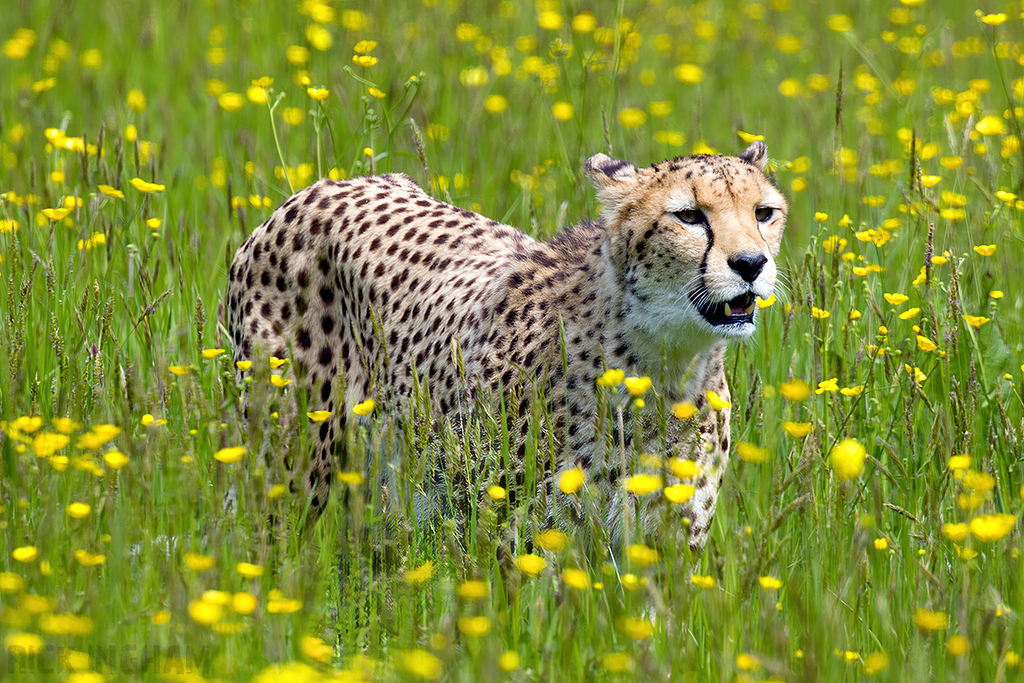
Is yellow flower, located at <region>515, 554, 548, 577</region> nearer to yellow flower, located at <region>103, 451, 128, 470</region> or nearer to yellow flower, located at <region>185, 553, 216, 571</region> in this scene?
yellow flower, located at <region>185, 553, 216, 571</region>

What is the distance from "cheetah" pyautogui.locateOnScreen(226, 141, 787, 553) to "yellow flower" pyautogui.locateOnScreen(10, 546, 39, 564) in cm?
65

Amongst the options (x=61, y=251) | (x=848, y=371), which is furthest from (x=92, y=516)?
(x=848, y=371)

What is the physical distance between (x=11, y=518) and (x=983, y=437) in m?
2.76

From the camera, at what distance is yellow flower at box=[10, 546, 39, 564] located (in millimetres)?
2268

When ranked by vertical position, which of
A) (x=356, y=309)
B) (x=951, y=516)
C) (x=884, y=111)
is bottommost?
(x=951, y=516)

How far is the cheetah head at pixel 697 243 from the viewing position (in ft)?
9.84

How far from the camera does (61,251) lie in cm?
412

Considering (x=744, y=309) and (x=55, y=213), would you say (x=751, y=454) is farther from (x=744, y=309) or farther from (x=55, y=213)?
(x=55, y=213)

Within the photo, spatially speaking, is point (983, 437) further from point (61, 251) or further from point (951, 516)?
point (61, 251)

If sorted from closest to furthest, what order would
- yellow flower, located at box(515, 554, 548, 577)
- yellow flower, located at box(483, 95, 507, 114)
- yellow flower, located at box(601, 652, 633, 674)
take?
yellow flower, located at box(601, 652, 633, 674)
yellow flower, located at box(515, 554, 548, 577)
yellow flower, located at box(483, 95, 507, 114)

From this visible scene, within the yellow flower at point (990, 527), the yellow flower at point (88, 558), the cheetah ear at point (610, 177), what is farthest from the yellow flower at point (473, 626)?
the cheetah ear at point (610, 177)

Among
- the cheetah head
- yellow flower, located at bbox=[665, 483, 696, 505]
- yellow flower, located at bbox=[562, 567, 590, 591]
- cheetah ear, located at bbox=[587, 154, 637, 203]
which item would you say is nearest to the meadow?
yellow flower, located at bbox=[562, 567, 590, 591]

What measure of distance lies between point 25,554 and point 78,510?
133mm

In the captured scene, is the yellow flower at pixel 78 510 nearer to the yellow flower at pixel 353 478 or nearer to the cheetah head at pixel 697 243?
the yellow flower at pixel 353 478
